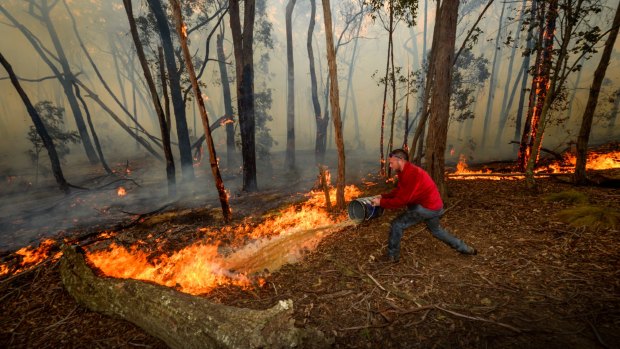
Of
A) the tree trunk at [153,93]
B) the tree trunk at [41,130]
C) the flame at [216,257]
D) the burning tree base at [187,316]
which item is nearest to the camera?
the burning tree base at [187,316]

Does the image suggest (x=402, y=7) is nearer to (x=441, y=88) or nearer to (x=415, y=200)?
(x=441, y=88)

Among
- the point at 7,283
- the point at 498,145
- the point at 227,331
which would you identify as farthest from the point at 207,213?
the point at 498,145

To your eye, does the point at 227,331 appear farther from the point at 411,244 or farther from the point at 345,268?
the point at 411,244

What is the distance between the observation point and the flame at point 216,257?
4938 millimetres

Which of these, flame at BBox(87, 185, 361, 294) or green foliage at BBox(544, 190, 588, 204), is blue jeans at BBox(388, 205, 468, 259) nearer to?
flame at BBox(87, 185, 361, 294)

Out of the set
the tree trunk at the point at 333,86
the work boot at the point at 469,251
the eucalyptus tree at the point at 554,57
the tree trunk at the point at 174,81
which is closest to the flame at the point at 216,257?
the tree trunk at the point at 333,86

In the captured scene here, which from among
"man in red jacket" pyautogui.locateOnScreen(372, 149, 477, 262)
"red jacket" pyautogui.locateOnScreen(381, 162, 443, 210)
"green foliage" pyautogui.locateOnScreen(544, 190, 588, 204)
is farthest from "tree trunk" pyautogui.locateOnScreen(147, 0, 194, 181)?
"green foliage" pyautogui.locateOnScreen(544, 190, 588, 204)

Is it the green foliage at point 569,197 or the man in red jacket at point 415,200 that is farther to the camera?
the green foliage at point 569,197

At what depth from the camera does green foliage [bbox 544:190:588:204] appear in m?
5.75

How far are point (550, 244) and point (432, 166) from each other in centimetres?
256

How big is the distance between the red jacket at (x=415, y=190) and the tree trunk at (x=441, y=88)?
92.3 inches

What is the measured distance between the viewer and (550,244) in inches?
173

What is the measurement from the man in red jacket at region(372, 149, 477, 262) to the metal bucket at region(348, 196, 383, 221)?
1.81ft

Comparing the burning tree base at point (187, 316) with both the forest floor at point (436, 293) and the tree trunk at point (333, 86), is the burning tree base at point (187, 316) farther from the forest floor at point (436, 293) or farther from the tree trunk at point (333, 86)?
the tree trunk at point (333, 86)
